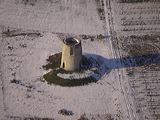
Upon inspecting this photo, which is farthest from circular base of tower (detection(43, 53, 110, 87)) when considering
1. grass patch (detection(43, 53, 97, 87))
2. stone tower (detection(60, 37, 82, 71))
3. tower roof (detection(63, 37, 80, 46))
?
tower roof (detection(63, 37, 80, 46))

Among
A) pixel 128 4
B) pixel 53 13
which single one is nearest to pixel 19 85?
pixel 53 13

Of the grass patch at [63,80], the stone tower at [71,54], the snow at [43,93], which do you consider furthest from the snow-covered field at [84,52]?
the stone tower at [71,54]

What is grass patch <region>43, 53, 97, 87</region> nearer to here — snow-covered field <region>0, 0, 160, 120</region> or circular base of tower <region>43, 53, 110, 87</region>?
circular base of tower <region>43, 53, 110, 87</region>

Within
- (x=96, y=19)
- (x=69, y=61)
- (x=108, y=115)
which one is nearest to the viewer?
(x=108, y=115)

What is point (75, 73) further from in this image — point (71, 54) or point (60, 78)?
point (71, 54)

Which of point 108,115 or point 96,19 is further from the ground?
point 96,19

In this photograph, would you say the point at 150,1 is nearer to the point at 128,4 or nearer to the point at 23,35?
the point at 128,4

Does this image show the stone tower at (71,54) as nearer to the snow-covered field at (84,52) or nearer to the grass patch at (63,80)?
the grass patch at (63,80)

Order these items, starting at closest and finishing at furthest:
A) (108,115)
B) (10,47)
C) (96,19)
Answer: (108,115)
(10,47)
(96,19)
